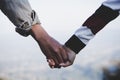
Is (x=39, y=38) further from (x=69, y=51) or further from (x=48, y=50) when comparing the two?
(x=69, y=51)

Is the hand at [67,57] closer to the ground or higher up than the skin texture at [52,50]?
closer to the ground

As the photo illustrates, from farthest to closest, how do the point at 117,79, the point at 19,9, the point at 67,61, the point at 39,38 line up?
1. the point at 117,79
2. the point at 67,61
3. the point at 39,38
4. the point at 19,9

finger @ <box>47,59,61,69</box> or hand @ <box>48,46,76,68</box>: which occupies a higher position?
finger @ <box>47,59,61,69</box>

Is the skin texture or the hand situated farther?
the hand

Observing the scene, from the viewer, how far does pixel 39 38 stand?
238 cm

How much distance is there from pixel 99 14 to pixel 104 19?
5cm

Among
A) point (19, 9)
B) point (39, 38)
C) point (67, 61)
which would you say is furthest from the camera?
point (67, 61)

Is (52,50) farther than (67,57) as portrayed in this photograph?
No

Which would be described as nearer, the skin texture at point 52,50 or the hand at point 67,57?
the skin texture at point 52,50

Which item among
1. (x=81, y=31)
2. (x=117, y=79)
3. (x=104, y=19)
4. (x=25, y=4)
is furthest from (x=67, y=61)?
(x=117, y=79)

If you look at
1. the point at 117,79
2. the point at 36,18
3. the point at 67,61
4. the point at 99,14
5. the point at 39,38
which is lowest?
the point at 117,79

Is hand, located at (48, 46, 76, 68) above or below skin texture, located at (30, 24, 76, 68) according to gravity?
below

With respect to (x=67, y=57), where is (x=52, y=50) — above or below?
above

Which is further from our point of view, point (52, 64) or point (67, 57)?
point (67, 57)
